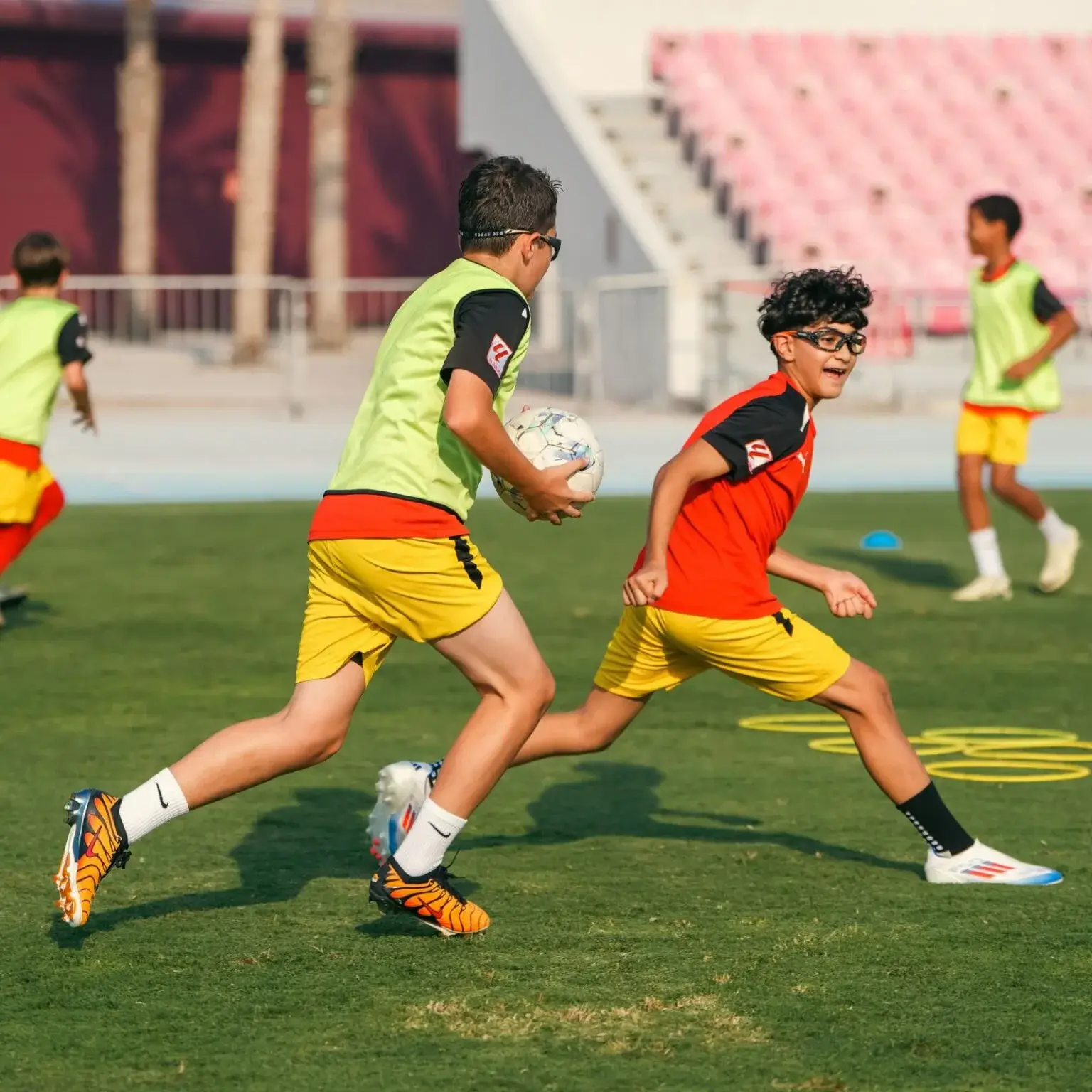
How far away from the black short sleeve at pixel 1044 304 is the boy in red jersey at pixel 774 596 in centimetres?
539

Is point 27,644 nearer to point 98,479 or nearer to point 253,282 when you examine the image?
point 98,479

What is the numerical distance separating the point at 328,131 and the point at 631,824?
79.2 ft

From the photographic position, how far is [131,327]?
27.3 metres

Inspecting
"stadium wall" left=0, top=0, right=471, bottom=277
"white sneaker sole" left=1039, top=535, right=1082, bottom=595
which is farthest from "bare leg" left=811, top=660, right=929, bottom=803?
"stadium wall" left=0, top=0, right=471, bottom=277

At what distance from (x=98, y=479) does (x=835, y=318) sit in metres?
13.5

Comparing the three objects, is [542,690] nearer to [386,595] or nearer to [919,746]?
[386,595]

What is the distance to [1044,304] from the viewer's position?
10797 millimetres

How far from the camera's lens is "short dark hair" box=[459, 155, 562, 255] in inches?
197

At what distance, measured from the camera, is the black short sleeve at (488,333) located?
479cm

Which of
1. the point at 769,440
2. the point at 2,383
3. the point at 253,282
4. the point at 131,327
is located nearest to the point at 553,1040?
the point at 769,440

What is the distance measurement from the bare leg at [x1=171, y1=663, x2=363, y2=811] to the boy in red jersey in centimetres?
46

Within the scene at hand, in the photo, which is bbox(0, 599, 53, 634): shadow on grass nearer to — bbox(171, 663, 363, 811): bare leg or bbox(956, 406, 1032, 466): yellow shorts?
bbox(956, 406, 1032, 466): yellow shorts

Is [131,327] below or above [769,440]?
below

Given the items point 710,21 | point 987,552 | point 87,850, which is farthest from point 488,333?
point 710,21
